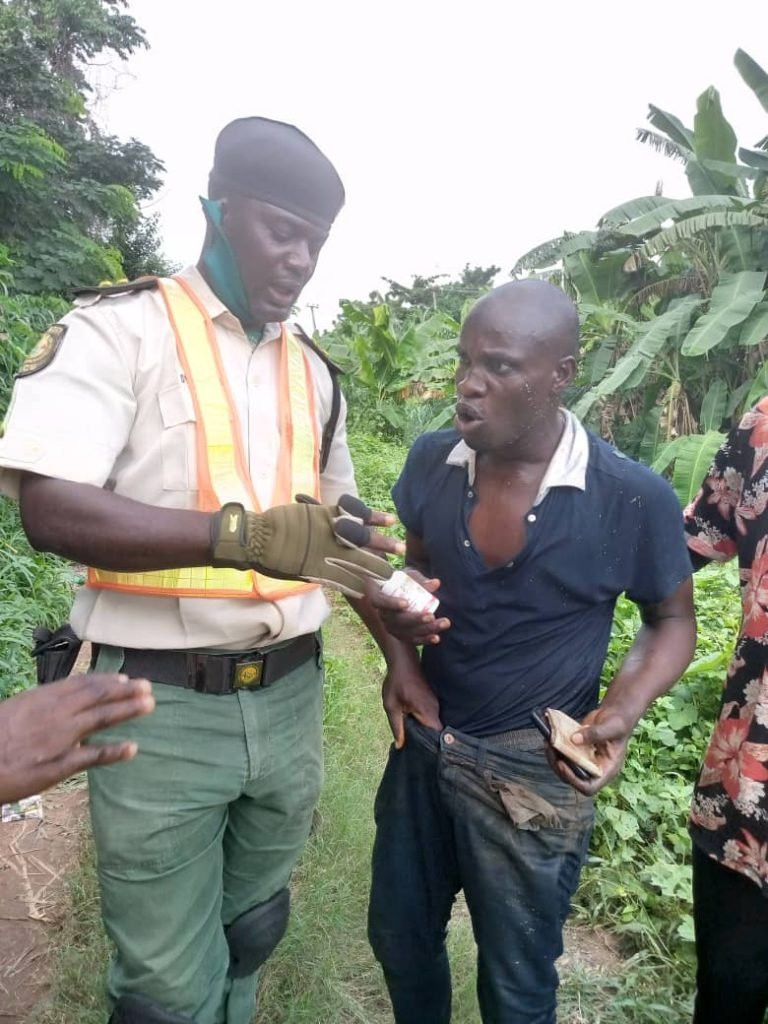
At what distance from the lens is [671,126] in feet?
31.0

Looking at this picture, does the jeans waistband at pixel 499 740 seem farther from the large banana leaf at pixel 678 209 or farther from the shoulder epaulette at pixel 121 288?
the large banana leaf at pixel 678 209

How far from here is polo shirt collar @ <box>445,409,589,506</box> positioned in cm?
160

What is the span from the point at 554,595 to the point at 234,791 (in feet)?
2.75

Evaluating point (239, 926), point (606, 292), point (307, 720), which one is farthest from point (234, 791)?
point (606, 292)

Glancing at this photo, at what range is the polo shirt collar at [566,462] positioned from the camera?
160cm

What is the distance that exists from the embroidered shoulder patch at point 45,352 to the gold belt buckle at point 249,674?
0.73 m

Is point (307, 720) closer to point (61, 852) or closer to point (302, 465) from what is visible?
point (302, 465)

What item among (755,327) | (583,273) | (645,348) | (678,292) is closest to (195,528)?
(645,348)

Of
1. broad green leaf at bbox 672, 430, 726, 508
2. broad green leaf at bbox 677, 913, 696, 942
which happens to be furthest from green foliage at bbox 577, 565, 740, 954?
broad green leaf at bbox 672, 430, 726, 508

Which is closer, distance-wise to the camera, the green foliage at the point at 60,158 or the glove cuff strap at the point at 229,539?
the glove cuff strap at the point at 229,539

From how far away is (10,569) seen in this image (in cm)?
421

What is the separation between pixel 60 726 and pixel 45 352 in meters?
0.72

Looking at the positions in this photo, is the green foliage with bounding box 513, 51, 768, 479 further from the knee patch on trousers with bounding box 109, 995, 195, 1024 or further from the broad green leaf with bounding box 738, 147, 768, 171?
the knee patch on trousers with bounding box 109, 995, 195, 1024

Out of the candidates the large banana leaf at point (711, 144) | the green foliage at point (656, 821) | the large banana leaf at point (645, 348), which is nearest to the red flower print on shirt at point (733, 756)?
the green foliage at point (656, 821)
